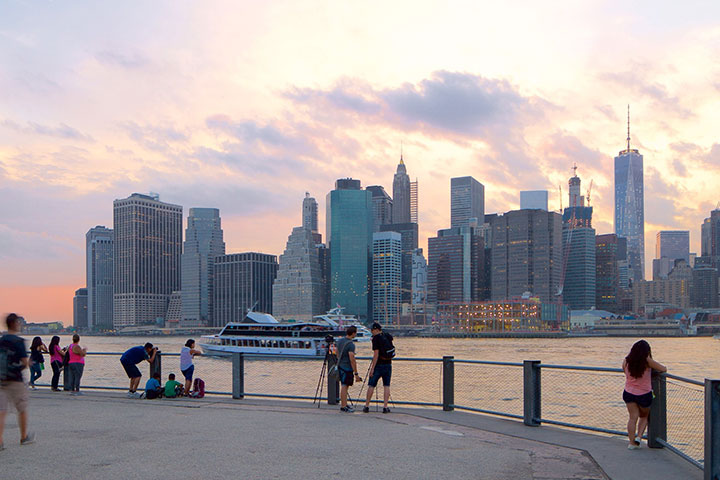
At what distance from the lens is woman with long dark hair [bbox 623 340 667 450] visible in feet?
32.9

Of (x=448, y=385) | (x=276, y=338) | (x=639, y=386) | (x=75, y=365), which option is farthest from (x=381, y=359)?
(x=276, y=338)

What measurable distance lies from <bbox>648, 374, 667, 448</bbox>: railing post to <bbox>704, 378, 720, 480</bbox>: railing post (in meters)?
2.11

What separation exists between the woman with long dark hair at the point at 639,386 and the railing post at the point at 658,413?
110 millimetres

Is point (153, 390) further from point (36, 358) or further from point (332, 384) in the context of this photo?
point (36, 358)

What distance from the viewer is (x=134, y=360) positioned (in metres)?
17.5

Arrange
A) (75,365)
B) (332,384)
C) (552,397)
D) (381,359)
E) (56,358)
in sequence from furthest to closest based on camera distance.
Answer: (552,397) < (56,358) < (75,365) < (332,384) < (381,359)

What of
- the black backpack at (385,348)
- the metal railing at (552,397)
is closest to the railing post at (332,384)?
the metal railing at (552,397)

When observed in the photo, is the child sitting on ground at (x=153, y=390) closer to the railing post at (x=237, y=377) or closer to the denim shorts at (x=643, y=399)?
the railing post at (x=237, y=377)

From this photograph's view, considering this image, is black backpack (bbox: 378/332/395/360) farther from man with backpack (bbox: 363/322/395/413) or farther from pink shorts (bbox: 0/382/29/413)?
pink shorts (bbox: 0/382/29/413)

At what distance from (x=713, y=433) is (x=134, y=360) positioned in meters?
13.8

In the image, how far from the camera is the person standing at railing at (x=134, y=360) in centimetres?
1728

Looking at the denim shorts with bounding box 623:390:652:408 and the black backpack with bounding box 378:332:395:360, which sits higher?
the black backpack with bounding box 378:332:395:360

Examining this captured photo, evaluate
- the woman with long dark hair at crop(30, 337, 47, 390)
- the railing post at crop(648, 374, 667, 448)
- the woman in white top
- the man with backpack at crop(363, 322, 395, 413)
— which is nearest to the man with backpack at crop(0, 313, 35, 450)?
the man with backpack at crop(363, 322, 395, 413)

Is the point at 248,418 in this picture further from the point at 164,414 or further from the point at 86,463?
the point at 86,463
